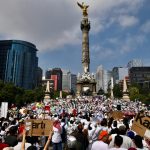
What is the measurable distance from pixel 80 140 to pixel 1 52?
6531 inches

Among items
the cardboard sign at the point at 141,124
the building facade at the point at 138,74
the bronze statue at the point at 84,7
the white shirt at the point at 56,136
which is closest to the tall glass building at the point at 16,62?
the building facade at the point at 138,74

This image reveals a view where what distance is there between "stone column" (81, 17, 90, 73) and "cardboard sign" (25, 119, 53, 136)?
66.5m

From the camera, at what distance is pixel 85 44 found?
78.6 m

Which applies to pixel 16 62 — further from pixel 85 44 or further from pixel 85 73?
pixel 85 73

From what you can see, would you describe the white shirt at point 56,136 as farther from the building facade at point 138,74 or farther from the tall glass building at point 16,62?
the building facade at point 138,74

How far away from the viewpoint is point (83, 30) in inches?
3196

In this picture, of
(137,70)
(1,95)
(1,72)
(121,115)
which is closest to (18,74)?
(1,72)

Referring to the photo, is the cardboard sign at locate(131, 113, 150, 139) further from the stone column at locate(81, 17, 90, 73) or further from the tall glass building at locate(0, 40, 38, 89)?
the tall glass building at locate(0, 40, 38, 89)

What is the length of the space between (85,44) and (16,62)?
98.4m

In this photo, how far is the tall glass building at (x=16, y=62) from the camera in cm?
16712

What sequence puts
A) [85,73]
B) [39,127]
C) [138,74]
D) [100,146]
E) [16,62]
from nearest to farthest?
[100,146] < [39,127] < [85,73] < [16,62] < [138,74]

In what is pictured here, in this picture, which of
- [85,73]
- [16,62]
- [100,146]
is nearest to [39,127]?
[100,146]

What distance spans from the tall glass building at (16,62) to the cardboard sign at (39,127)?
15803 cm

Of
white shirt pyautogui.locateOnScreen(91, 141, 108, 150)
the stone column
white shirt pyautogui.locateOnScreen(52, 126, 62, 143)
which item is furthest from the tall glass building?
white shirt pyautogui.locateOnScreen(91, 141, 108, 150)
